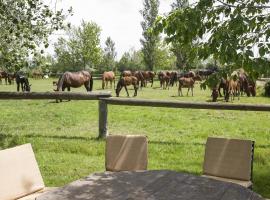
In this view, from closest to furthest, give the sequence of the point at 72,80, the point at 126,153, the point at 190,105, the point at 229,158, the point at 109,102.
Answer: the point at 229,158 → the point at 126,153 → the point at 190,105 → the point at 109,102 → the point at 72,80

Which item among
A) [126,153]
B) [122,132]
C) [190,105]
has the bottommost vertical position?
[122,132]

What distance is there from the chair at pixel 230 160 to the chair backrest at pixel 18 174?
2328 mm

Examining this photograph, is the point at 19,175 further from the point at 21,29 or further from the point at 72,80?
the point at 72,80

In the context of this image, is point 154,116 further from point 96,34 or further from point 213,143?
point 96,34

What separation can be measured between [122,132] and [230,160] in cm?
673

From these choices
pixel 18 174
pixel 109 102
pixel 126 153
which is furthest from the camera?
pixel 109 102

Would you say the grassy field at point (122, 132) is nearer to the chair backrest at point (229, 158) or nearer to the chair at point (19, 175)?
the chair backrest at point (229, 158)

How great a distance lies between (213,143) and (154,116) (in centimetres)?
974

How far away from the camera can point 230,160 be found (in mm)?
5422

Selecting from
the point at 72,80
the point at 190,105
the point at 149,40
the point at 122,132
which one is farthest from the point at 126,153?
the point at 149,40

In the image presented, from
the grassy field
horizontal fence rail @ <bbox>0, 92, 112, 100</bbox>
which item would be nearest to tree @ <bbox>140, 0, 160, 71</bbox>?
the grassy field

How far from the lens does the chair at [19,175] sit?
4578 millimetres

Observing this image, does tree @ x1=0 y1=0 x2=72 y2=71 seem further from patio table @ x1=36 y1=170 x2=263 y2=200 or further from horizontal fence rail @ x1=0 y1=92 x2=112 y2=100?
patio table @ x1=36 y1=170 x2=263 y2=200

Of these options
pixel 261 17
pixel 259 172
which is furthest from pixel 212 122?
pixel 261 17
